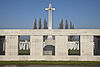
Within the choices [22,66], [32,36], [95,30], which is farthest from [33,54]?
[95,30]

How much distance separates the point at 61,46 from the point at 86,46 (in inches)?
112

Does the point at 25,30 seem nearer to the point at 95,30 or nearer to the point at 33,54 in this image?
the point at 33,54

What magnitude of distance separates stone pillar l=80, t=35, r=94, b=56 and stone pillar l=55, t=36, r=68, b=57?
1.82m

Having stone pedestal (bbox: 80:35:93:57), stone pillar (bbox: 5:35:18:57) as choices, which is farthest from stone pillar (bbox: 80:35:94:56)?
stone pillar (bbox: 5:35:18:57)

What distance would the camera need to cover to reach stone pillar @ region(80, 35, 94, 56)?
623 inches

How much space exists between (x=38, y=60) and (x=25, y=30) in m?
3.77

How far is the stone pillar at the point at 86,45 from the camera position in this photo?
1581 cm

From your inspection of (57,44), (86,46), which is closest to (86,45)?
(86,46)

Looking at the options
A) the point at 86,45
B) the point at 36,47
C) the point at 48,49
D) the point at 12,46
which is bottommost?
the point at 48,49

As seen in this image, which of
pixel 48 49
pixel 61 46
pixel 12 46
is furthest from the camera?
pixel 48 49

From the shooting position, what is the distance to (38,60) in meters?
15.9

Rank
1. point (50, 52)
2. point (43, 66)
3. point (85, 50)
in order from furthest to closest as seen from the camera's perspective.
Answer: point (50, 52) → point (85, 50) → point (43, 66)

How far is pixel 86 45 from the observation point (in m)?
15.8

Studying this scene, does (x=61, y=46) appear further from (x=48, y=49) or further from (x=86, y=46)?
(x=86, y=46)
